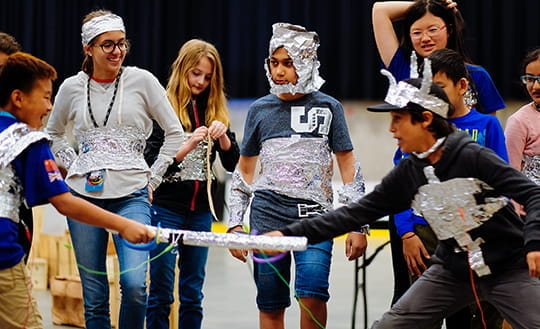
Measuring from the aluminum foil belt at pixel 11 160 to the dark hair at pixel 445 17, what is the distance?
6.07 feet

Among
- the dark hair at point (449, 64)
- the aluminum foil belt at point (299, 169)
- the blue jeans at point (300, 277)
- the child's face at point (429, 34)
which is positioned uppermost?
Answer: the child's face at point (429, 34)

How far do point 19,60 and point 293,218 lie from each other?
1.36 m

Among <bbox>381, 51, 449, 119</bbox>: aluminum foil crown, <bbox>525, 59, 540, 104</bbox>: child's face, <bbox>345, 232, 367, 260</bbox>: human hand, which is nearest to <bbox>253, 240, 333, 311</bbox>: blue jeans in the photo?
<bbox>345, 232, 367, 260</bbox>: human hand

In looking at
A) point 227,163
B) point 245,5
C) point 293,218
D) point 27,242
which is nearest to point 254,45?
→ point 245,5

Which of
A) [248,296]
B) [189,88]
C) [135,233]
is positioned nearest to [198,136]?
[189,88]

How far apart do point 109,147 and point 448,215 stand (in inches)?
61.3

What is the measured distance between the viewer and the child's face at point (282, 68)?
11.6 ft

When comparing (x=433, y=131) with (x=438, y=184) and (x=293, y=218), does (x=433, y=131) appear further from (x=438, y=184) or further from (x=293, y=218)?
(x=293, y=218)

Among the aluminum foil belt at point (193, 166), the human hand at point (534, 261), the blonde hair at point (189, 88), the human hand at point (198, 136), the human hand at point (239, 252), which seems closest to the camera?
the human hand at point (534, 261)

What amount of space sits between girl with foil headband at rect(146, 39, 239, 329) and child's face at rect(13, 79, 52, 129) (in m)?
1.01

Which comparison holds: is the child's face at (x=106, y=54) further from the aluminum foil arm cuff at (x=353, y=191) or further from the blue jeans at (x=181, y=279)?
the aluminum foil arm cuff at (x=353, y=191)

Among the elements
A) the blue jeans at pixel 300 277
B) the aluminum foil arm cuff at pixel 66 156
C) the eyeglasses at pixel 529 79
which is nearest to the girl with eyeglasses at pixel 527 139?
the eyeglasses at pixel 529 79

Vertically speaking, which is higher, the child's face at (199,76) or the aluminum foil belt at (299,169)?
the child's face at (199,76)

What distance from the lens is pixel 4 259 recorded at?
8.79 feet
